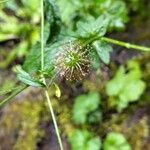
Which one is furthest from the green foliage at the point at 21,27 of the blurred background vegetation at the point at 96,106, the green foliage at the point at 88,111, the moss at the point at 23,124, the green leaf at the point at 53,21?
the green leaf at the point at 53,21

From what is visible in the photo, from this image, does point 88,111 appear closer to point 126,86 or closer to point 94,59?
point 126,86

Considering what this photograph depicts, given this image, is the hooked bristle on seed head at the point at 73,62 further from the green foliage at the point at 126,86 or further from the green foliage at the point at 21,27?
the green foliage at the point at 21,27

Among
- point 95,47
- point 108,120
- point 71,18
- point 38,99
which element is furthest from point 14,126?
point 95,47

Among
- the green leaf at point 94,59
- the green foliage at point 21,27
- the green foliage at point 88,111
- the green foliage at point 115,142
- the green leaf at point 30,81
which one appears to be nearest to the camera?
the green leaf at point 30,81

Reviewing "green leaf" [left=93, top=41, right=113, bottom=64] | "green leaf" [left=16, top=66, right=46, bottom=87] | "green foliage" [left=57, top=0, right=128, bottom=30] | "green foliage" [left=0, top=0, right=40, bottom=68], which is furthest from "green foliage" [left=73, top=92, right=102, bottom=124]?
"green leaf" [left=16, top=66, right=46, bottom=87]

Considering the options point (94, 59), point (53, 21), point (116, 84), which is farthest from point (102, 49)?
point (116, 84)

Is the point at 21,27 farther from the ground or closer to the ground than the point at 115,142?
farther from the ground

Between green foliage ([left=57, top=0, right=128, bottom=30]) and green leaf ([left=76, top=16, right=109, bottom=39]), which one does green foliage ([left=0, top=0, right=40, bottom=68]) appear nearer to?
green foliage ([left=57, top=0, right=128, bottom=30])

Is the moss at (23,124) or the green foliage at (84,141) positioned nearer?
the green foliage at (84,141)
